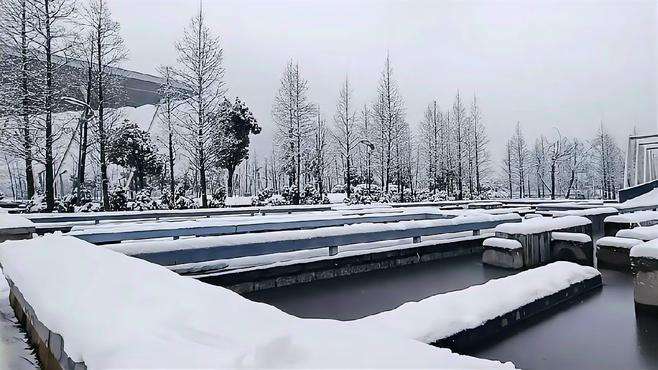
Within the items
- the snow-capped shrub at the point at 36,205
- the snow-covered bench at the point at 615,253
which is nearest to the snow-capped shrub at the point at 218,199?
the snow-capped shrub at the point at 36,205

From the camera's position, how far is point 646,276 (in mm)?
5941

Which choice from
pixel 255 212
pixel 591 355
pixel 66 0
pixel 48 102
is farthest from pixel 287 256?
pixel 66 0

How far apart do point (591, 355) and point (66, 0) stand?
78.5 ft

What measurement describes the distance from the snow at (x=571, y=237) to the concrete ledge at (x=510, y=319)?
2583 millimetres

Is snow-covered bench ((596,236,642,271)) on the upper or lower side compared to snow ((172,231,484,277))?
lower

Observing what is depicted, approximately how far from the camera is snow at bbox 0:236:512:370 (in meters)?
2.03

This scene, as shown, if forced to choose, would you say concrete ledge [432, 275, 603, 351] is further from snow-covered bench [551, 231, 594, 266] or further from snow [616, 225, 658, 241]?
snow [616, 225, 658, 241]

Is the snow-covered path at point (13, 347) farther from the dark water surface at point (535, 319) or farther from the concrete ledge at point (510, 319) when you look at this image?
the concrete ledge at point (510, 319)

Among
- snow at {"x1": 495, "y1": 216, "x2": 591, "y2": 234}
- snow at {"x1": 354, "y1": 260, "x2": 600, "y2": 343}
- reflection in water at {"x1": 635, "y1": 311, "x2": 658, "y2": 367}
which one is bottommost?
reflection in water at {"x1": 635, "y1": 311, "x2": 658, "y2": 367}

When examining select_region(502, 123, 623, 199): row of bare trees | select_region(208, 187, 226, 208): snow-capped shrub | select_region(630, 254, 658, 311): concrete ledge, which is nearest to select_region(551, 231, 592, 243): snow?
select_region(630, 254, 658, 311): concrete ledge

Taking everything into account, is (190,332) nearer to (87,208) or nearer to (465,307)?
(465,307)

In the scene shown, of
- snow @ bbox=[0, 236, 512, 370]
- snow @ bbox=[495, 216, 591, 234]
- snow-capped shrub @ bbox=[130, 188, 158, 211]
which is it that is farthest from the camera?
snow-capped shrub @ bbox=[130, 188, 158, 211]

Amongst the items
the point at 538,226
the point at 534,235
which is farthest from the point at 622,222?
the point at 534,235

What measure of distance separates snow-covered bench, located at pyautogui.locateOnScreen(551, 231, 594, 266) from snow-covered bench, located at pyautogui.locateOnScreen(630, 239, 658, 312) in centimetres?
362
